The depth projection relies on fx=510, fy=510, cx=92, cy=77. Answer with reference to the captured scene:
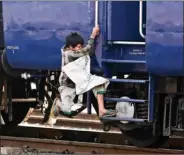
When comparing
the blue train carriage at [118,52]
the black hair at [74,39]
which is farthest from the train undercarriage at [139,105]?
the black hair at [74,39]

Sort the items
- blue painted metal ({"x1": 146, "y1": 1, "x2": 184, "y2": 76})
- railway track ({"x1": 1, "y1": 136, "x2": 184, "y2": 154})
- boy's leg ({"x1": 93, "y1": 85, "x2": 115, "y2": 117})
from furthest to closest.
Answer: railway track ({"x1": 1, "y1": 136, "x2": 184, "y2": 154}) → boy's leg ({"x1": 93, "y1": 85, "x2": 115, "y2": 117}) → blue painted metal ({"x1": 146, "y1": 1, "x2": 184, "y2": 76})

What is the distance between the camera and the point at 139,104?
6.11 metres

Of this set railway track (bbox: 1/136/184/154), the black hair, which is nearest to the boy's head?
the black hair

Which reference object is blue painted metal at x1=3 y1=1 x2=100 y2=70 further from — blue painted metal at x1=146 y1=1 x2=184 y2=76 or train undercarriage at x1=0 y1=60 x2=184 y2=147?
blue painted metal at x1=146 y1=1 x2=184 y2=76

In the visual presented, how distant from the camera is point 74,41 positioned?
5.84 metres

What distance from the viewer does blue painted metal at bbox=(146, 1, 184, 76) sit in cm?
546

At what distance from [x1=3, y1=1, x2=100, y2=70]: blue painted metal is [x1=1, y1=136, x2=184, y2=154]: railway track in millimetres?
1333

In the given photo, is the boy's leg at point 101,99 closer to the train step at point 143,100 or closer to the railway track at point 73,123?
the train step at point 143,100

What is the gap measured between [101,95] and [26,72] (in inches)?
59.0

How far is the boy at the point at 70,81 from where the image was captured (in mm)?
5910

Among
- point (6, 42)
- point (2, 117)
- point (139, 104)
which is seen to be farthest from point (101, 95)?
point (2, 117)

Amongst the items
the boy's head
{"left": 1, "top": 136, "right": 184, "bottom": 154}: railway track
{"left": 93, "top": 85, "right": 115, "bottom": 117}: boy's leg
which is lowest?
{"left": 1, "top": 136, "right": 184, "bottom": 154}: railway track

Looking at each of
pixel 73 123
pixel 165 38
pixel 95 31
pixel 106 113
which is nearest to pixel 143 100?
pixel 106 113

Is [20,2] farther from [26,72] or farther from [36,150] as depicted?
[36,150]
